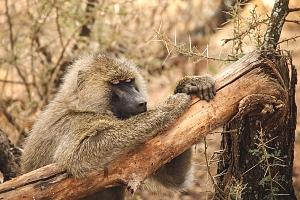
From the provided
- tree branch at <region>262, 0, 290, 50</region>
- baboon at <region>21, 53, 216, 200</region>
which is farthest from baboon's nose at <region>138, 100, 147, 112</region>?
tree branch at <region>262, 0, 290, 50</region>

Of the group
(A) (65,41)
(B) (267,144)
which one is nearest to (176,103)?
(B) (267,144)

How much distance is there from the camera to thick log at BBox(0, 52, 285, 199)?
385cm

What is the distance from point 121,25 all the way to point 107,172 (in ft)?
15.8

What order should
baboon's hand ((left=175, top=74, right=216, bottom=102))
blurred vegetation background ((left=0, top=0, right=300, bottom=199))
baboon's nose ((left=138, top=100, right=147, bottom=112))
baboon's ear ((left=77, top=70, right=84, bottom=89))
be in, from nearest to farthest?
baboon's hand ((left=175, top=74, right=216, bottom=102)) < baboon's nose ((left=138, top=100, right=147, bottom=112)) < baboon's ear ((left=77, top=70, right=84, bottom=89)) < blurred vegetation background ((left=0, top=0, right=300, bottom=199))

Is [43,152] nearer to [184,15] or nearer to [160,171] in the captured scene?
[160,171]

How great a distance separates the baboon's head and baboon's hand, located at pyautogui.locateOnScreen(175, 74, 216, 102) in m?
0.40

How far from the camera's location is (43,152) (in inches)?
179

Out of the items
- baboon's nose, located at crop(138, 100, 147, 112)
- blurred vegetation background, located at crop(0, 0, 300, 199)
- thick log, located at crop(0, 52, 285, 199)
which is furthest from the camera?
blurred vegetation background, located at crop(0, 0, 300, 199)

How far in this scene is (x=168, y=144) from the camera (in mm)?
3996

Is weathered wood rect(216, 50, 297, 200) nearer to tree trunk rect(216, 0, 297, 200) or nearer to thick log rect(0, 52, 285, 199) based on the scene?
tree trunk rect(216, 0, 297, 200)

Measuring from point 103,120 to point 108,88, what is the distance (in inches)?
16.9

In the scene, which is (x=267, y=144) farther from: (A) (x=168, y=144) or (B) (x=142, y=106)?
(B) (x=142, y=106)

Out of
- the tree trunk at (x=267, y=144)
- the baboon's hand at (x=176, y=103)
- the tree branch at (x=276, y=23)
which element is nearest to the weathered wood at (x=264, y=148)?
the tree trunk at (x=267, y=144)

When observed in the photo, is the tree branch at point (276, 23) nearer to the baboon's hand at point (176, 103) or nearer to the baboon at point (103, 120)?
the baboon at point (103, 120)
